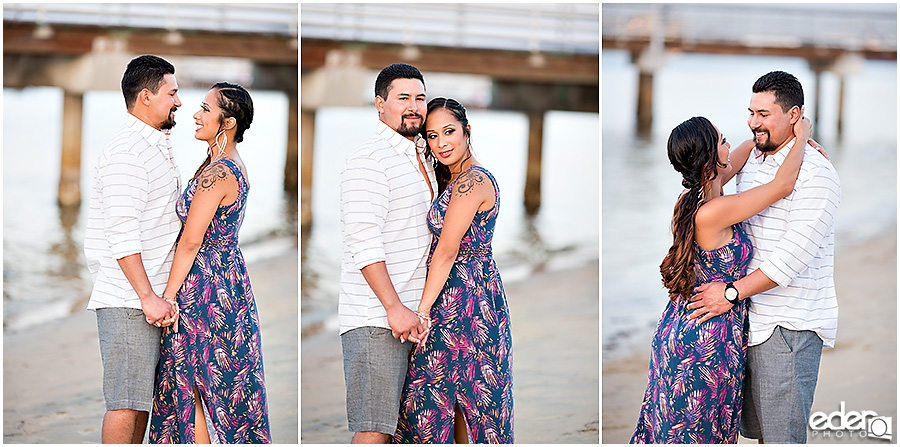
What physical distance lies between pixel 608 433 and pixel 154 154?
2.85 m

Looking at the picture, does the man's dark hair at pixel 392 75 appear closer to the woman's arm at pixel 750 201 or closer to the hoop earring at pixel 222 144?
the hoop earring at pixel 222 144

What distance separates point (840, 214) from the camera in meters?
12.7

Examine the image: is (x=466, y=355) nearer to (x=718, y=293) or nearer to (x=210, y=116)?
(x=718, y=293)

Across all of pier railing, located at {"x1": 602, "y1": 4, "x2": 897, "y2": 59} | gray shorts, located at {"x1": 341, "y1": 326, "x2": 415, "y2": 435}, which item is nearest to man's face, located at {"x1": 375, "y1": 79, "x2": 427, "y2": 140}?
gray shorts, located at {"x1": 341, "y1": 326, "x2": 415, "y2": 435}

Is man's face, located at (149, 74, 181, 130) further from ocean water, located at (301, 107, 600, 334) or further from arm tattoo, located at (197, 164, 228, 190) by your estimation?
ocean water, located at (301, 107, 600, 334)

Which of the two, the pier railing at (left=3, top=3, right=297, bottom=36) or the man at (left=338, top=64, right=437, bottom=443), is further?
the pier railing at (left=3, top=3, right=297, bottom=36)

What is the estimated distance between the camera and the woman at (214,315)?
321 cm

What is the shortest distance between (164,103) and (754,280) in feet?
6.32

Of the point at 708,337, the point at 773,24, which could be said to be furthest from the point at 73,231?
the point at 773,24

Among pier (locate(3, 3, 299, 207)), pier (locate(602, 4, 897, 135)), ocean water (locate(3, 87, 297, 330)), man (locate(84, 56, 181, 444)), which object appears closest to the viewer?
man (locate(84, 56, 181, 444))

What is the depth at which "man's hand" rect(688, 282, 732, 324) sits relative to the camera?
311 centimetres

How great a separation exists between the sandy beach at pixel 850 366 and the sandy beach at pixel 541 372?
0.14m

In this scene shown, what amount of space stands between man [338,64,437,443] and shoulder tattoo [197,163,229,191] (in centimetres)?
37

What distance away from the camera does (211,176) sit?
317 cm
